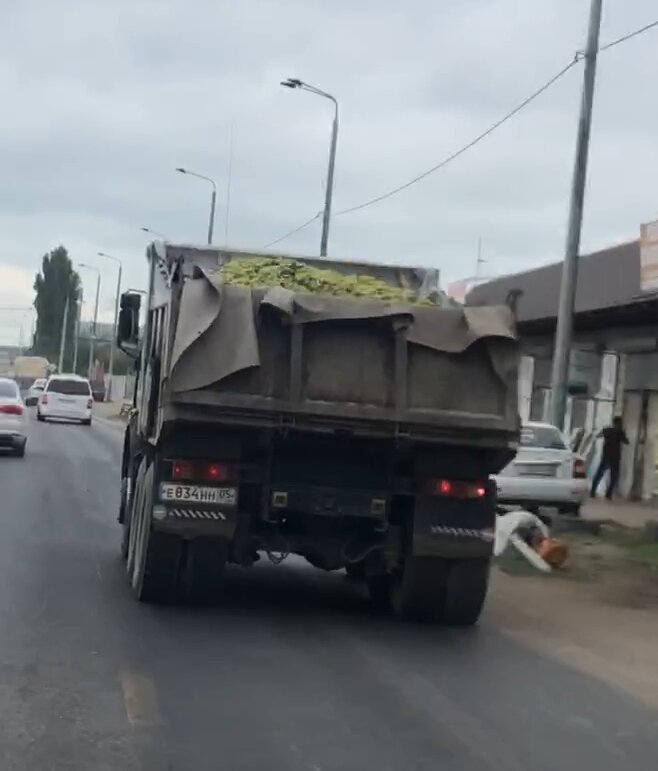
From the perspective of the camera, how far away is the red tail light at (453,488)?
11570 mm

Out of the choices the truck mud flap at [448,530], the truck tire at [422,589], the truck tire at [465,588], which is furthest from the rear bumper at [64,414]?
the truck mud flap at [448,530]

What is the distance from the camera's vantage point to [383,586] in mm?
13227

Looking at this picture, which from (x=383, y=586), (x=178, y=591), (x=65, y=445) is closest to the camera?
(x=178, y=591)

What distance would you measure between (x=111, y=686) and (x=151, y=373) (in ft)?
14.4

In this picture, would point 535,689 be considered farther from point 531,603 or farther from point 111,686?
point 531,603

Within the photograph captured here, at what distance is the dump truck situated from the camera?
10961 mm

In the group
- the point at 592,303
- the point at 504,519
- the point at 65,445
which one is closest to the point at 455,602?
the point at 504,519

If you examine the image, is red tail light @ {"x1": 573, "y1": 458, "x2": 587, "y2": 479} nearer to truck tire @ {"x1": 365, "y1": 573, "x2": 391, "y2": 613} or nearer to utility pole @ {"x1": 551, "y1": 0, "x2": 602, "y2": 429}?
utility pole @ {"x1": 551, "y1": 0, "x2": 602, "y2": 429}

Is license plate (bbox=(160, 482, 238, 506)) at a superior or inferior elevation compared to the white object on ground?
superior

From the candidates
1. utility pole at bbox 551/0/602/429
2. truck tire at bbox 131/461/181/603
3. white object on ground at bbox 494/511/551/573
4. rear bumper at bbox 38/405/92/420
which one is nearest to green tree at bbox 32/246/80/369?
rear bumper at bbox 38/405/92/420

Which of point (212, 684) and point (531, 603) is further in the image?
point (531, 603)

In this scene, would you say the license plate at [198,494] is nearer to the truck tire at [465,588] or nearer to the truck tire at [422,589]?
the truck tire at [422,589]

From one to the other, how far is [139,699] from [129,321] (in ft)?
22.0

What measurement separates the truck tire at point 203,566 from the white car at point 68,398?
44485mm
